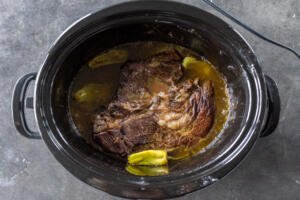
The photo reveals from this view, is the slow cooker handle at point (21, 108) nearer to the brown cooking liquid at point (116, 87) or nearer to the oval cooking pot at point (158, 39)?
the oval cooking pot at point (158, 39)

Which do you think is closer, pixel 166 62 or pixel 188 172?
pixel 188 172

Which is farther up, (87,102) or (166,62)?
(166,62)

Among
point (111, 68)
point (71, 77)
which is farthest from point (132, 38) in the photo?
point (71, 77)

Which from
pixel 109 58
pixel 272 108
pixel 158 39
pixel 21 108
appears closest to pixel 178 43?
pixel 158 39

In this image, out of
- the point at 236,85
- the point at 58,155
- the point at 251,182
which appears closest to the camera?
the point at 58,155

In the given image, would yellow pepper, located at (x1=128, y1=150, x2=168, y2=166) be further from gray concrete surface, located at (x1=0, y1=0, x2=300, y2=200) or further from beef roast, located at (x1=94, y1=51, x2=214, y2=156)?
gray concrete surface, located at (x1=0, y1=0, x2=300, y2=200)

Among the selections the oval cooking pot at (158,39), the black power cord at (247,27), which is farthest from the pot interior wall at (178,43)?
the black power cord at (247,27)

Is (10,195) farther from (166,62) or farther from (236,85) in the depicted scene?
(236,85)
